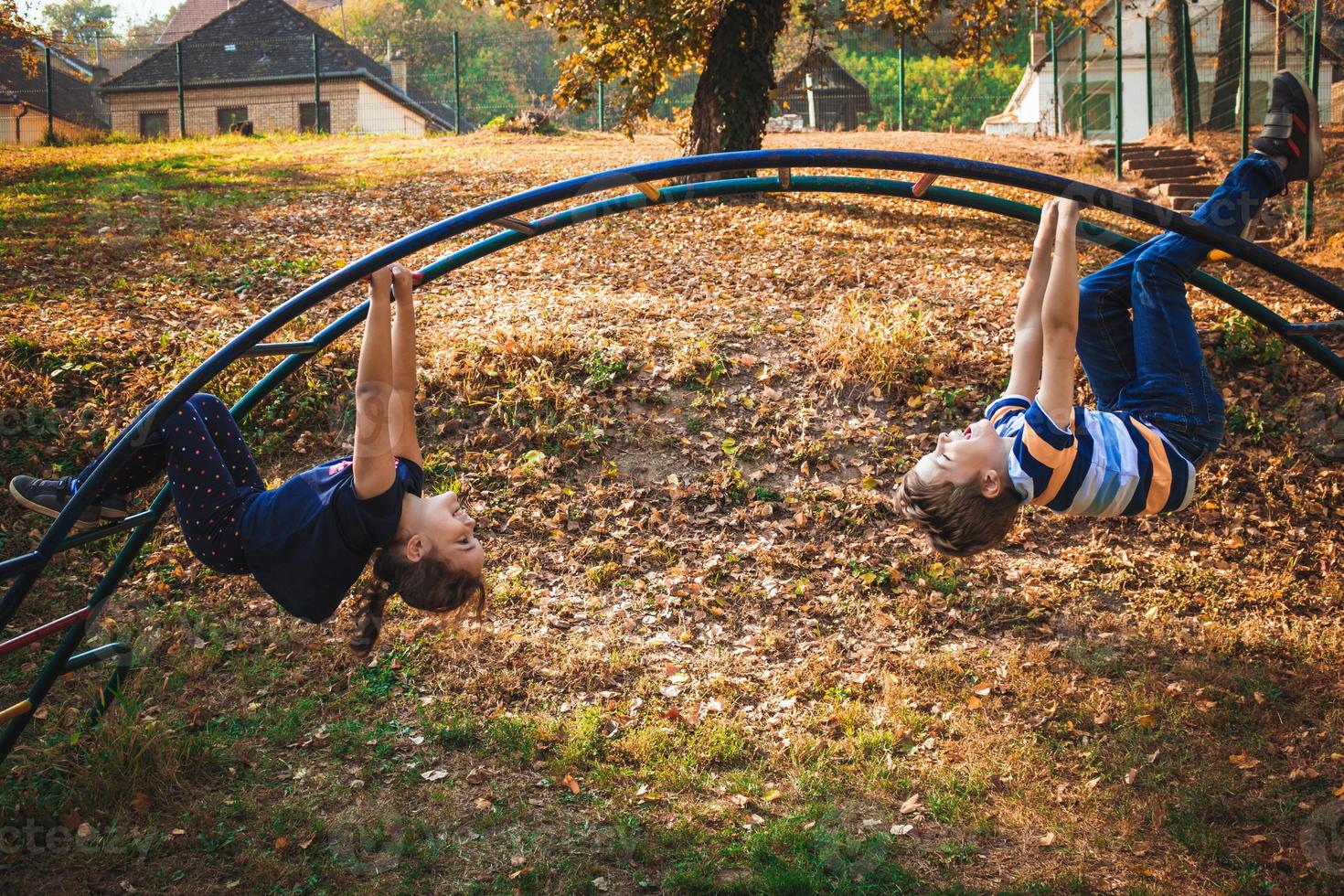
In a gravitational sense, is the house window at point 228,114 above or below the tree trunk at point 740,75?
above

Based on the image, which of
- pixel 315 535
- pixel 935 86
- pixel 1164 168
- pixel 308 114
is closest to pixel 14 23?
pixel 315 535

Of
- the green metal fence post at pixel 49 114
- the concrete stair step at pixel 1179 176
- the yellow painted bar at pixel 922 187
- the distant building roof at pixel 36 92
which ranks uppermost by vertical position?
the distant building roof at pixel 36 92

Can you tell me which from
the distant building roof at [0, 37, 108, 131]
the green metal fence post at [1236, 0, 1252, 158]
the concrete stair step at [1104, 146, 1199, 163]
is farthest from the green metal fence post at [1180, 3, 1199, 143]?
the distant building roof at [0, 37, 108, 131]

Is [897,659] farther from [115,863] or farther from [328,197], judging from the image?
[328,197]

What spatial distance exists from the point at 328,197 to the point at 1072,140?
13.7 m

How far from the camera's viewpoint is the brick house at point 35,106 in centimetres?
Result: 2170

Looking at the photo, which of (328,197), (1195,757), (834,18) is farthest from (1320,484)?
(328,197)

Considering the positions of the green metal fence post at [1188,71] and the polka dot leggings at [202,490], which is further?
the green metal fence post at [1188,71]

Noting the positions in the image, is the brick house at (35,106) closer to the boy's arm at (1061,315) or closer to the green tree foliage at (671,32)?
the green tree foliage at (671,32)

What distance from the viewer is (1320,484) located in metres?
6.94

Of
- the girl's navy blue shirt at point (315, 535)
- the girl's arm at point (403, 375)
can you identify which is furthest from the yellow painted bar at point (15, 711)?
the girl's arm at point (403, 375)

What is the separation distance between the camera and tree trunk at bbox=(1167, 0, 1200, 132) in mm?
15914

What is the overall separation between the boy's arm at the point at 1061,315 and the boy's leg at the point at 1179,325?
645 millimetres

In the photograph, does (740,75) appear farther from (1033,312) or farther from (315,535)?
(315,535)
